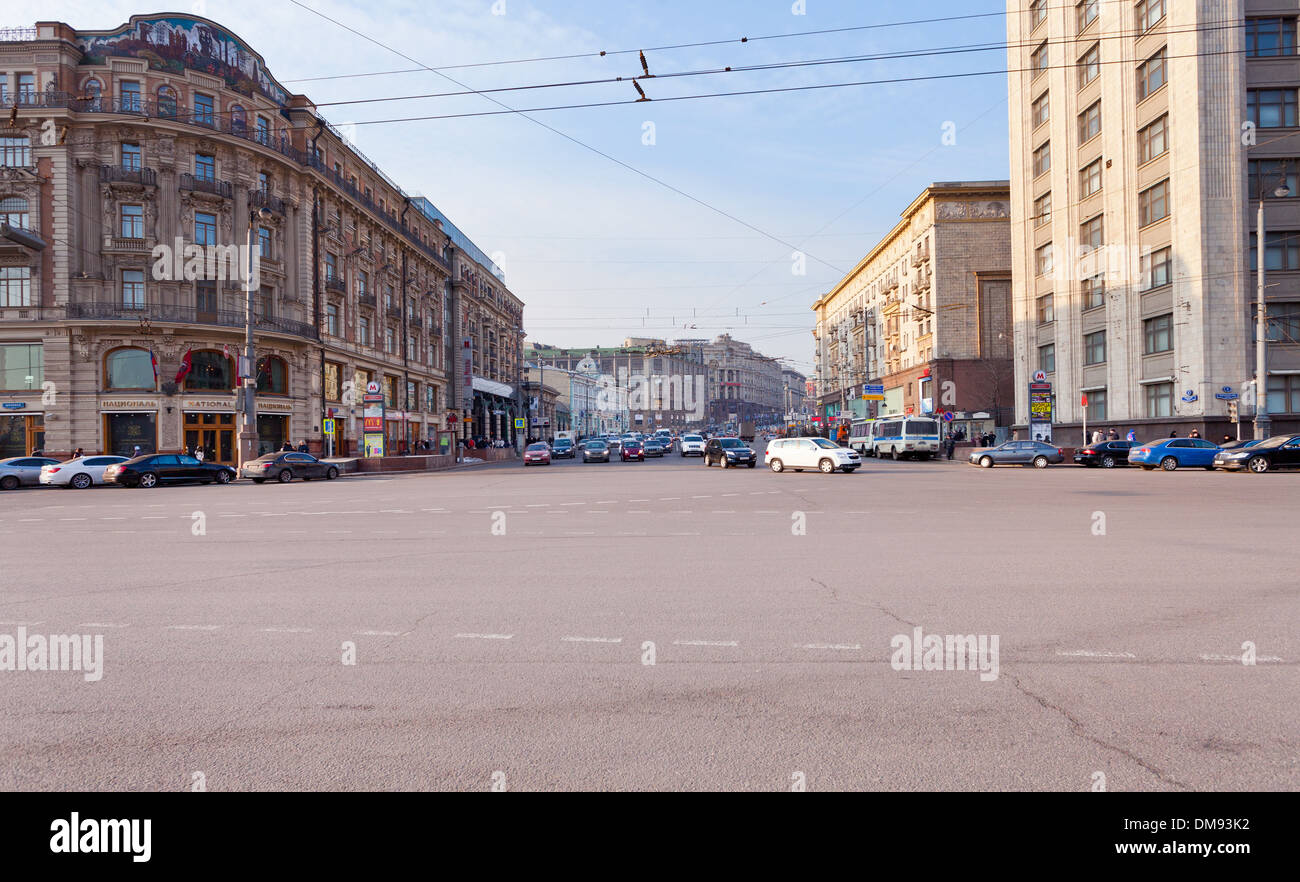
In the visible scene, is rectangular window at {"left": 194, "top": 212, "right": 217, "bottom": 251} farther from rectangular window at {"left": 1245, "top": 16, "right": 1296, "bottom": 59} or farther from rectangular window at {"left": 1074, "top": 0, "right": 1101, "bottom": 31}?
rectangular window at {"left": 1245, "top": 16, "right": 1296, "bottom": 59}

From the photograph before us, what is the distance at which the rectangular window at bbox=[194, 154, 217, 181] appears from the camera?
41.4 meters

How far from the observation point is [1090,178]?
45.2 metres

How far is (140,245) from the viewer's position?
39.6 m

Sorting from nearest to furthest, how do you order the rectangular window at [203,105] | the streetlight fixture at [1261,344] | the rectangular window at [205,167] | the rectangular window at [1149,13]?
the streetlight fixture at [1261,344] → the rectangular window at [1149,13] → the rectangular window at [203,105] → the rectangular window at [205,167]

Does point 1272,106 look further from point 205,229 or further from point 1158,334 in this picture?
point 205,229

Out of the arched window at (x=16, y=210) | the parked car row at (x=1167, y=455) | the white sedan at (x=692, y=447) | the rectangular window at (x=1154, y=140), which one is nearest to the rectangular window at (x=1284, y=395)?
the parked car row at (x=1167, y=455)

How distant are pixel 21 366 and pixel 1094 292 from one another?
56.3 m

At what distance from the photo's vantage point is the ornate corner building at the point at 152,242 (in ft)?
126

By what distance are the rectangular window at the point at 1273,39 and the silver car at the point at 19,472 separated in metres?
55.4

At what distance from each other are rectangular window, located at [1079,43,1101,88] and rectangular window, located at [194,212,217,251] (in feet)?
155

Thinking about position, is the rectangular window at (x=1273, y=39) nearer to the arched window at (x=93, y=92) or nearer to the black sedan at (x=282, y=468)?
the black sedan at (x=282, y=468)

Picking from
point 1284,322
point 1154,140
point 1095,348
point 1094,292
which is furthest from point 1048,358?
point 1154,140
